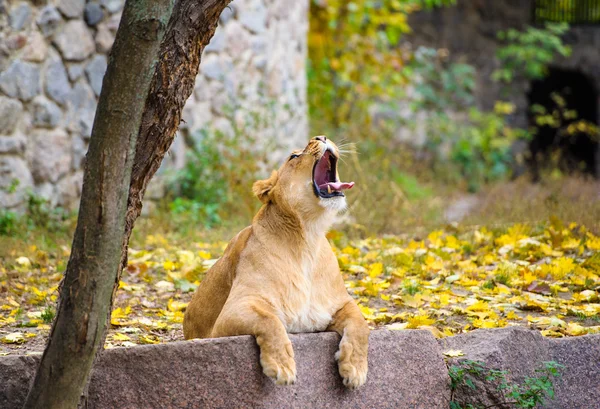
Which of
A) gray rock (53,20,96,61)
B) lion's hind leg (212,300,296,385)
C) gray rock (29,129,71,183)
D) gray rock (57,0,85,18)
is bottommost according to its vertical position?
lion's hind leg (212,300,296,385)

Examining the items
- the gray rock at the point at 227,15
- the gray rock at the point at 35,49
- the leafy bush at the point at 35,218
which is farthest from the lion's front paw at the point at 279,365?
the gray rock at the point at 227,15

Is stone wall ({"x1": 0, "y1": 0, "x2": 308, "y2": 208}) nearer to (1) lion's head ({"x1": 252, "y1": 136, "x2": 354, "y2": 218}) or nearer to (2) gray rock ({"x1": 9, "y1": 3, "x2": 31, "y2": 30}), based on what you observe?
(2) gray rock ({"x1": 9, "y1": 3, "x2": 31, "y2": 30})

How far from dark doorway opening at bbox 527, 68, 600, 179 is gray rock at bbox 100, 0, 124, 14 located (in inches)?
349

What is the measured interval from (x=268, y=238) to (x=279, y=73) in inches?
249

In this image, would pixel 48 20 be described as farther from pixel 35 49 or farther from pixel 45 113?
pixel 45 113

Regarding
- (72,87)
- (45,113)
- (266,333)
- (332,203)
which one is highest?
(72,87)

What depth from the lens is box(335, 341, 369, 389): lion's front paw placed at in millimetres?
3219

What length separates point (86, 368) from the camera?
2.87 metres

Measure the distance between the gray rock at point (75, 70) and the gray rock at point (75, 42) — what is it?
5 cm

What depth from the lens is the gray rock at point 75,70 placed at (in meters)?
7.10

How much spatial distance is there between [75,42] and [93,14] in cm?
33

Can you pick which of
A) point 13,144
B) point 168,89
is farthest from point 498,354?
point 13,144

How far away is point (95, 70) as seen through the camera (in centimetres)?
734

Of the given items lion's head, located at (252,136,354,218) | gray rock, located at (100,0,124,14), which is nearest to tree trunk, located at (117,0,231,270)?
lion's head, located at (252,136,354,218)
